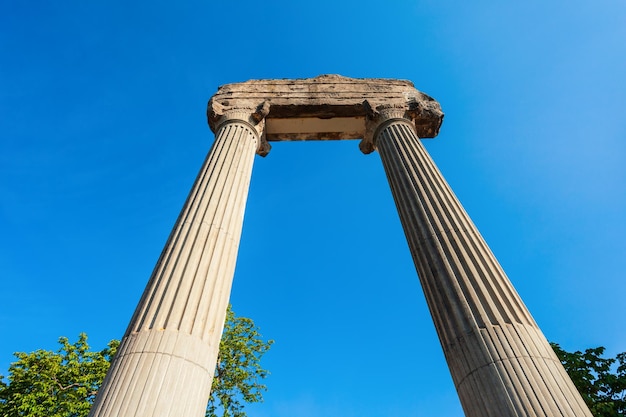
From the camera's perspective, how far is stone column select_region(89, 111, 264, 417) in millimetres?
6906

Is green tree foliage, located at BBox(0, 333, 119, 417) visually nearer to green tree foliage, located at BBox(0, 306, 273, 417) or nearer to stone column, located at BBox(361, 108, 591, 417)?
green tree foliage, located at BBox(0, 306, 273, 417)

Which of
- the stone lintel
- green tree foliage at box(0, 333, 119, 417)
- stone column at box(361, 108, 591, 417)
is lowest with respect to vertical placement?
stone column at box(361, 108, 591, 417)

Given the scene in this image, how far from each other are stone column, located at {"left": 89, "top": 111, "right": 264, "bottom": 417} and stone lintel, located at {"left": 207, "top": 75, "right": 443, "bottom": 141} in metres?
5.50

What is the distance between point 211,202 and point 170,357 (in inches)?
199

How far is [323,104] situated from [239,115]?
13.3 ft

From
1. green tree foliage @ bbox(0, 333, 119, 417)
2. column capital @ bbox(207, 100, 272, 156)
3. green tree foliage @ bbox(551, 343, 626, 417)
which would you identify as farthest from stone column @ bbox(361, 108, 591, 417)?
green tree foliage @ bbox(0, 333, 119, 417)

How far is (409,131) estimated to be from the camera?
15.4 metres

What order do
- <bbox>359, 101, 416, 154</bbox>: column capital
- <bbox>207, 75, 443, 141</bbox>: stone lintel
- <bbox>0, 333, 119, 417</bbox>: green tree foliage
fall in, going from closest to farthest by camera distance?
<bbox>359, 101, 416, 154</bbox>: column capital, <bbox>207, 75, 443, 141</bbox>: stone lintel, <bbox>0, 333, 119, 417</bbox>: green tree foliage

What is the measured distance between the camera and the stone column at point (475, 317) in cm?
682

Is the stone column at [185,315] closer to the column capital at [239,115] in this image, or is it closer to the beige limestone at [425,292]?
the beige limestone at [425,292]

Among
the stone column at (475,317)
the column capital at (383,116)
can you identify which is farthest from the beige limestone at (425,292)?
the column capital at (383,116)

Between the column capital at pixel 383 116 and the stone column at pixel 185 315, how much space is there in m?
6.85

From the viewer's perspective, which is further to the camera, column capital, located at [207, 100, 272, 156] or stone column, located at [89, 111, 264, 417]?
column capital, located at [207, 100, 272, 156]

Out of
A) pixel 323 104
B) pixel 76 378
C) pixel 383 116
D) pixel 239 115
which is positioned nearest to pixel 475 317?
pixel 383 116
